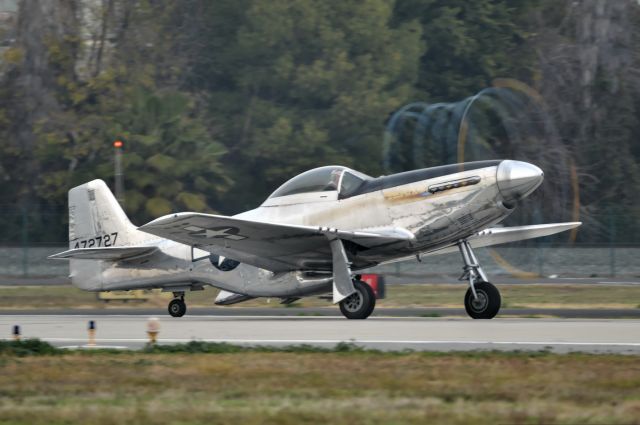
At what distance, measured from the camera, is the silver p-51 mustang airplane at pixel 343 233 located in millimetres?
16562

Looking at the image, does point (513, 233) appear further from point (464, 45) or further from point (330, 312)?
point (464, 45)

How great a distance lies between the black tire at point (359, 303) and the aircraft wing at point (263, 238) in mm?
746

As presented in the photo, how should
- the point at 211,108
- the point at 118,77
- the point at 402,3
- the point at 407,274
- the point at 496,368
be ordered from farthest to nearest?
the point at 402,3
the point at 211,108
the point at 118,77
the point at 407,274
the point at 496,368

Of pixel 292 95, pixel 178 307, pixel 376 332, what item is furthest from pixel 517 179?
pixel 292 95

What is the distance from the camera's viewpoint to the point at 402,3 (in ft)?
175

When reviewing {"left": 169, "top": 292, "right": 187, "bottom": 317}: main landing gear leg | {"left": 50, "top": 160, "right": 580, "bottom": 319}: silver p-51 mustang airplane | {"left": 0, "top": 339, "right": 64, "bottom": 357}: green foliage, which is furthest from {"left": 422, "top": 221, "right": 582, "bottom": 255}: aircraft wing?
{"left": 0, "top": 339, "right": 64, "bottom": 357}: green foliage

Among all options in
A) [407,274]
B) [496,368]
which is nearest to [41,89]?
[407,274]

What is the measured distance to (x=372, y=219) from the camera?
17.2 metres

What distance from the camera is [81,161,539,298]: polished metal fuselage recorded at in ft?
54.6

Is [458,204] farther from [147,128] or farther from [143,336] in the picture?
[147,128]

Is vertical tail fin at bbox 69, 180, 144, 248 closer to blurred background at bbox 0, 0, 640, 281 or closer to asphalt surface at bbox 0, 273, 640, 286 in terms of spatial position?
asphalt surface at bbox 0, 273, 640, 286

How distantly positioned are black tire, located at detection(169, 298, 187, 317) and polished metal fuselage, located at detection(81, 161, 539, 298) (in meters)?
0.58

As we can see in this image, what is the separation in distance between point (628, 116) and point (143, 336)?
3697cm

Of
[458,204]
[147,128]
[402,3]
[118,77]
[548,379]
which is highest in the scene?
[402,3]
